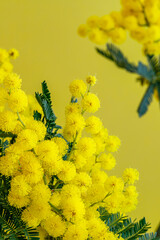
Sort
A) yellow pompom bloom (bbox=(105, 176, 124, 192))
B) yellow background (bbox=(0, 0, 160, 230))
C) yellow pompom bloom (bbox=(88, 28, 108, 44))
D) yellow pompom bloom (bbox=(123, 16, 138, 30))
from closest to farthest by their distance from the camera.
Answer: yellow pompom bloom (bbox=(105, 176, 124, 192))
yellow pompom bloom (bbox=(123, 16, 138, 30))
yellow pompom bloom (bbox=(88, 28, 108, 44))
yellow background (bbox=(0, 0, 160, 230))

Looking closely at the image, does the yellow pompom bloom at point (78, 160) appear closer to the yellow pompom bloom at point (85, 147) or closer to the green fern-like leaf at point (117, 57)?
the yellow pompom bloom at point (85, 147)

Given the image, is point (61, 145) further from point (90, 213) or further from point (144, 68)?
point (144, 68)

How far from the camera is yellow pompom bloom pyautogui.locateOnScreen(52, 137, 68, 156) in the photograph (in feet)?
2.00

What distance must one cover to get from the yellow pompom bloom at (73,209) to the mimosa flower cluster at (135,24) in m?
0.55

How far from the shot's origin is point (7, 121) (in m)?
0.55

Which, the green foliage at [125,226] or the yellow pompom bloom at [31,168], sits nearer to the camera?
the yellow pompom bloom at [31,168]

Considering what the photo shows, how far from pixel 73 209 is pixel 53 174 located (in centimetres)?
7

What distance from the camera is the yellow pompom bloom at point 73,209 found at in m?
0.55

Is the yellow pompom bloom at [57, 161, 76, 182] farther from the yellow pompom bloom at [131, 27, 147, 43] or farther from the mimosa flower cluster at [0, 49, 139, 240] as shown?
the yellow pompom bloom at [131, 27, 147, 43]

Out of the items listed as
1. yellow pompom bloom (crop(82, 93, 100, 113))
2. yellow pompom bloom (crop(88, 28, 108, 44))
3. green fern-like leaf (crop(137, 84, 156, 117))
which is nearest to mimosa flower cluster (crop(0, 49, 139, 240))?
yellow pompom bloom (crop(82, 93, 100, 113))

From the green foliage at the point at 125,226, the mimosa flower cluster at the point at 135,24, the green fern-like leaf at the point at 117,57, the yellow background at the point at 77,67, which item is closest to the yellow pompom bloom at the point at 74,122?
the green foliage at the point at 125,226

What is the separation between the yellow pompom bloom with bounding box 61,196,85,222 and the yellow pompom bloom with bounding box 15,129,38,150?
0.35ft

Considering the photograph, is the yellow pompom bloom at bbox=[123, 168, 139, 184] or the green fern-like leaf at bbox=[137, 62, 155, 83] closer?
the yellow pompom bloom at bbox=[123, 168, 139, 184]

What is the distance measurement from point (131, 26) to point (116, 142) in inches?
15.3
